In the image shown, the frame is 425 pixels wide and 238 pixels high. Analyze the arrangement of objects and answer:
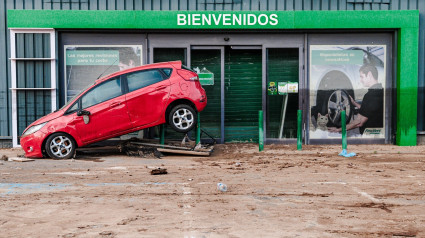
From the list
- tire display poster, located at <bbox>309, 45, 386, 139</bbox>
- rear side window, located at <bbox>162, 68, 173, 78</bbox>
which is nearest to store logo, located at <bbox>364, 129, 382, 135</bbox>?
tire display poster, located at <bbox>309, 45, 386, 139</bbox>

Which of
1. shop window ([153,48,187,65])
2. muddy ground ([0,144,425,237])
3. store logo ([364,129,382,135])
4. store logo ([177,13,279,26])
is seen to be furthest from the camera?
store logo ([364,129,382,135])

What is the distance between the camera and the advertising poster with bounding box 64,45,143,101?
13844 mm

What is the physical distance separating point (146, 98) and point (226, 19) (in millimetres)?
3781

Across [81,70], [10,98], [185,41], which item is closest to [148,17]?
[185,41]

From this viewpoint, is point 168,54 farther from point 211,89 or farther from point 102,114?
point 102,114

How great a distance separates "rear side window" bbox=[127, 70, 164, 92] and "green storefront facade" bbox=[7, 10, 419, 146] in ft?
8.11

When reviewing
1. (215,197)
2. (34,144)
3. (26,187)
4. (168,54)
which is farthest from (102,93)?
(215,197)

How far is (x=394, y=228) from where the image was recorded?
16.4ft

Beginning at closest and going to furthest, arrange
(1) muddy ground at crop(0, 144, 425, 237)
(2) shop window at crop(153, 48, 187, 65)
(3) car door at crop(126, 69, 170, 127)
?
(1) muddy ground at crop(0, 144, 425, 237) → (3) car door at crop(126, 69, 170, 127) → (2) shop window at crop(153, 48, 187, 65)

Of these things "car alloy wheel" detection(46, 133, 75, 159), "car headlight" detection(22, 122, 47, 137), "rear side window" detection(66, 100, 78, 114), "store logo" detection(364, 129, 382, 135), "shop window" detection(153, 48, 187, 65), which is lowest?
"car alloy wheel" detection(46, 133, 75, 159)

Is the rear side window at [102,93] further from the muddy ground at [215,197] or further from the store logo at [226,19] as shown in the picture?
the store logo at [226,19]

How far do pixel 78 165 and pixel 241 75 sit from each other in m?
5.81

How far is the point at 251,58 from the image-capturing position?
559 inches

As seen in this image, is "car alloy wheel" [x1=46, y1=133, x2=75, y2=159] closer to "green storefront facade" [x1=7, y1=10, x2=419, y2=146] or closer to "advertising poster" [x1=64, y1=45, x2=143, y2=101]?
"green storefront facade" [x1=7, y1=10, x2=419, y2=146]
